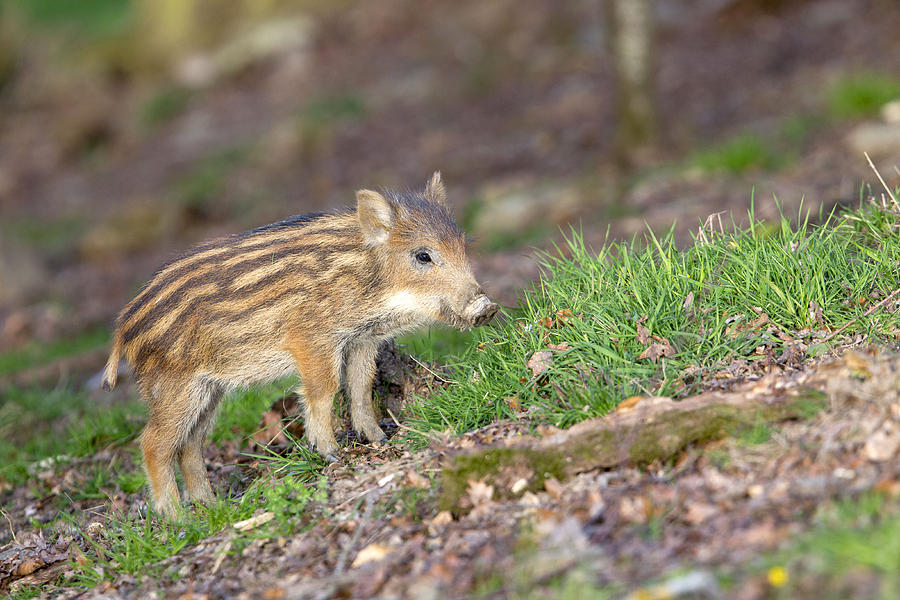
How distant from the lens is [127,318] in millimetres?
5371

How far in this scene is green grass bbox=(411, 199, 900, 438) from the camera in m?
4.38

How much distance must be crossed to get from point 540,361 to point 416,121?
10.5 metres

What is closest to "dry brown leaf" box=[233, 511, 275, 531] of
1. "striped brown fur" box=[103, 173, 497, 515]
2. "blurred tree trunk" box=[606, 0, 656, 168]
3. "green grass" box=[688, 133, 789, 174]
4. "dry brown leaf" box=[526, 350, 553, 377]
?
"striped brown fur" box=[103, 173, 497, 515]

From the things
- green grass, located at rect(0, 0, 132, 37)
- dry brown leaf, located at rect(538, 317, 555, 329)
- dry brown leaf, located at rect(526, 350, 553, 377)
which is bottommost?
dry brown leaf, located at rect(526, 350, 553, 377)

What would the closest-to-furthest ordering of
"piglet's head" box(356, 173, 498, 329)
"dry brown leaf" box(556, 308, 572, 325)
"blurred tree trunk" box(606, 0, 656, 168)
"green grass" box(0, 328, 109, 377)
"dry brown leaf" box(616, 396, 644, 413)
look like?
"dry brown leaf" box(616, 396, 644, 413)
"dry brown leaf" box(556, 308, 572, 325)
"piglet's head" box(356, 173, 498, 329)
"green grass" box(0, 328, 109, 377)
"blurred tree trunk" box(606, 0, 656, 168)

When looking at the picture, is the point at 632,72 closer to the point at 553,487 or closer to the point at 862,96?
the point at 862,96

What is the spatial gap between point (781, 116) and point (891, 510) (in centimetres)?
878

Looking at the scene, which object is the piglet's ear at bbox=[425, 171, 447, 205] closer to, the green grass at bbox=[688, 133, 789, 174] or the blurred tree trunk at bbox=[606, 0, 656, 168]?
the green grass at bbox=[688, 133, 789, 174]

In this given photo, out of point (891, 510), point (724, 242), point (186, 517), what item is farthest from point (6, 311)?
point (891, 510)

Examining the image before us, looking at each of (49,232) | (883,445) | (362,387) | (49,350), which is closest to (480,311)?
(362,387)

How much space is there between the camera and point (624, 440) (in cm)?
383

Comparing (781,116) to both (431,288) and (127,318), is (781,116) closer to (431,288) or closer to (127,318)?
(431,288)

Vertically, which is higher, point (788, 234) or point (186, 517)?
point (788, 234)

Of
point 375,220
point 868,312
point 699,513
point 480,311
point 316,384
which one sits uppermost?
point 375,220
